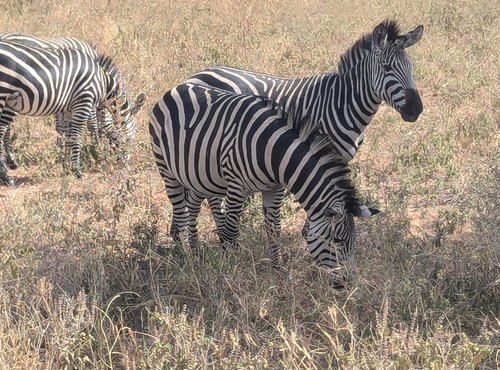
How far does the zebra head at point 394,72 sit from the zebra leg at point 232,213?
1.75 meters

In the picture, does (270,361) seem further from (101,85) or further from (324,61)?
(324,61)

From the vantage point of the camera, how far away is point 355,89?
5918 millimetres

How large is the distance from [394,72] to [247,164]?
1.87m

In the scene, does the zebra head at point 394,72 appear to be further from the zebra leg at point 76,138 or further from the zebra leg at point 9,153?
the zebra leg at point 9,153

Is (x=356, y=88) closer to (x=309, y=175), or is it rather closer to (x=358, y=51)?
(x=358, y=51)

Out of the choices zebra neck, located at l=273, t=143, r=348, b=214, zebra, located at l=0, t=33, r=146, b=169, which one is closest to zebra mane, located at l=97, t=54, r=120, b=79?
zebra, located at l=0, t=33, r=146, b=169

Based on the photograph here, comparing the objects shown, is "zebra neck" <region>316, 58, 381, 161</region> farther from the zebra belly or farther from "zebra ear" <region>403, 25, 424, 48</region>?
the zebra belly

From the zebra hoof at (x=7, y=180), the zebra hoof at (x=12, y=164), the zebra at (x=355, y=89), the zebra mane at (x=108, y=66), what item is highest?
the zebra at (x=355, y=89)

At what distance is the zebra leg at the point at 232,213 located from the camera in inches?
189

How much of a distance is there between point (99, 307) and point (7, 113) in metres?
4.42

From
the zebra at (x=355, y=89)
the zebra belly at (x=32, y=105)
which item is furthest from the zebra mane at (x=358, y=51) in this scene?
the zebra belly at (x=32, y=105)

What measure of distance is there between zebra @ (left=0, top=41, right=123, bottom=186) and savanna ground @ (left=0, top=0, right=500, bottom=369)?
466 millimetres

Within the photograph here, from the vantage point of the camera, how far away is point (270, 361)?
3.50m

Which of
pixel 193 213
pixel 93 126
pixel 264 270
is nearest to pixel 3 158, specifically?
pixel 93 126
